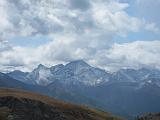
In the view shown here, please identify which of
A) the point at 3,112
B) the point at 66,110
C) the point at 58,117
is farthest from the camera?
the point at 66,110

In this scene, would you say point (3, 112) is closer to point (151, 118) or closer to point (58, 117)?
point (58, 117)

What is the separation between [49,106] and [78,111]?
1266cm

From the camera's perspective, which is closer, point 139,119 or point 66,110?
point 66,110

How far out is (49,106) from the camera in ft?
449

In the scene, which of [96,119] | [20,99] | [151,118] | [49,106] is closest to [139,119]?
[151,118]

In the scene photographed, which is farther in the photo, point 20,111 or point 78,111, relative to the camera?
point 78,111

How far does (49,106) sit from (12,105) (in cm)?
1480

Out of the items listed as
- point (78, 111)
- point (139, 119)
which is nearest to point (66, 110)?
point (78, 111)

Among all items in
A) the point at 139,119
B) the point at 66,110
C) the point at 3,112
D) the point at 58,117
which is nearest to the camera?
the point at 3,112

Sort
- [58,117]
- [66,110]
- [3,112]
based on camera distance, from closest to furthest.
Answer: [3,112], [58,117], [66,110]

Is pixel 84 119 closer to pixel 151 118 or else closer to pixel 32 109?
pixel 32 109

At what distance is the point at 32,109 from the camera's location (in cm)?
12712

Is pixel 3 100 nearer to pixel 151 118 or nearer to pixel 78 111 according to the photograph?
pixel 78 111

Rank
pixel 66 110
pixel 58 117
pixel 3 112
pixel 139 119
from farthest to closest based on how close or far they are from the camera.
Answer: pixel 139 119 < pixel 66 110 < pixel 58 117 < pixel 3 112
